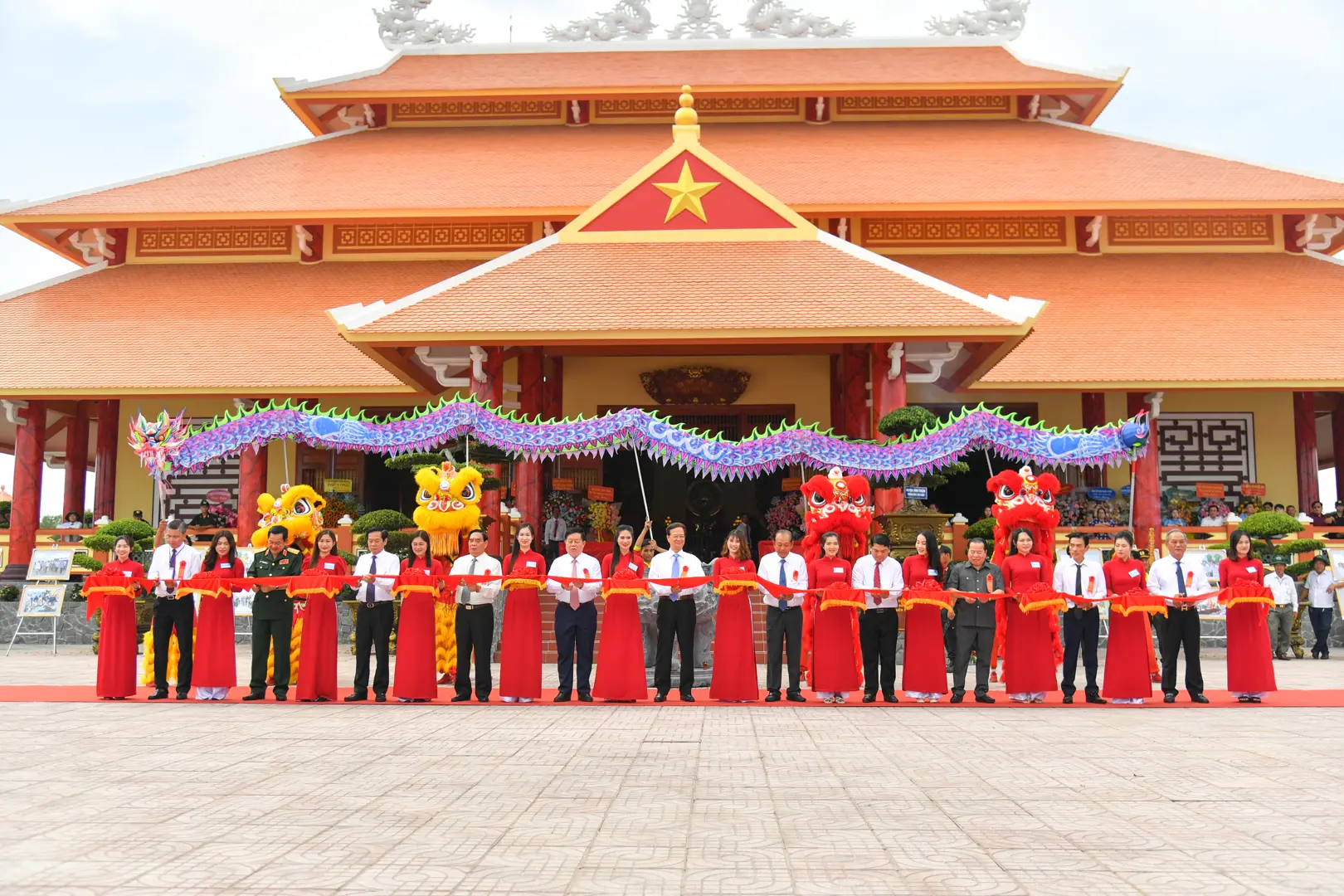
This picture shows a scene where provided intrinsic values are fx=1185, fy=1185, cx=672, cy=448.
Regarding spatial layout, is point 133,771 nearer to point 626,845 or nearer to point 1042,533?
point 626,845

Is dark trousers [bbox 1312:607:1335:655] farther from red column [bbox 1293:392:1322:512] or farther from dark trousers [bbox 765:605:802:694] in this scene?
dark trousers [bbox 765:605:802:694]

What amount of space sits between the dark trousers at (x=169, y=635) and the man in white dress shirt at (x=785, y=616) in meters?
3.93

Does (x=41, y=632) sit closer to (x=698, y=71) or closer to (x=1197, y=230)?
(x=698, y=71)

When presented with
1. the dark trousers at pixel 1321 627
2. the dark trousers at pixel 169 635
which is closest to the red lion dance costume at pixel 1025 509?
the dark trousers at pixel 1321 627

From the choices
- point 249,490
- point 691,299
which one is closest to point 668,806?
point 691,299

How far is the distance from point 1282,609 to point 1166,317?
520 centimetres

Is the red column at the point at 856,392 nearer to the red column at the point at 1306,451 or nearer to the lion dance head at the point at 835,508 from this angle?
the lion dance head at the point at 835,508

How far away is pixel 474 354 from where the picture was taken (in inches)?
571

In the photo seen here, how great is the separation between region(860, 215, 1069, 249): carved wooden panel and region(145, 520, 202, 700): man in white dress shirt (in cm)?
1227

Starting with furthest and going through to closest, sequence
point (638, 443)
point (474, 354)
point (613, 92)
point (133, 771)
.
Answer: point (613, 92), point (474, 354), point (638, 443), point (133, 771)

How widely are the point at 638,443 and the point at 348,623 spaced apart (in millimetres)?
4682

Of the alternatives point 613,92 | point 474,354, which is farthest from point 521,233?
point 474,354

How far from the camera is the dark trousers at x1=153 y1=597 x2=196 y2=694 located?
9578mm

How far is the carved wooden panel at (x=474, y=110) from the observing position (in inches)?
859
